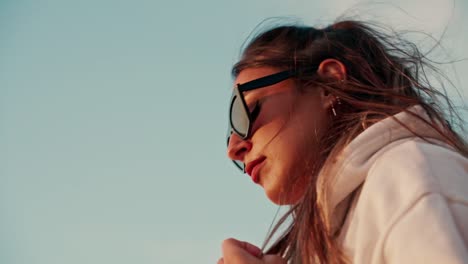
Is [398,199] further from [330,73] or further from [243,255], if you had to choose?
[330,73]

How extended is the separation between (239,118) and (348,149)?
1.04 m

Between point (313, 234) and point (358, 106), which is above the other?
point (358, 106)

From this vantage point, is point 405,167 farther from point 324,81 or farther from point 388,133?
point 324,81

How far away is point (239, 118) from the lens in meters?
3.14

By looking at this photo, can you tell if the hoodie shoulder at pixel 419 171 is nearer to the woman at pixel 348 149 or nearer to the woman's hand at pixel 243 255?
the woman at pixel 348 149

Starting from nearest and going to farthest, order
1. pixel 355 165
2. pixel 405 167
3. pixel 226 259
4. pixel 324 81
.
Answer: pixel 405 167
pixel 355 165
pixel 226 259
pixel 324 81

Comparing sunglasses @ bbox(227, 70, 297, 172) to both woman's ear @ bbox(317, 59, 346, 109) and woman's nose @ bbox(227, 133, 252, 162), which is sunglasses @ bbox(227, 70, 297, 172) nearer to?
woman's nose @ bbox(227, 133, 252, 162)

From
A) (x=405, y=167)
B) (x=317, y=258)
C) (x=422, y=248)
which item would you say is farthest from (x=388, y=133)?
(x=422, y=248)

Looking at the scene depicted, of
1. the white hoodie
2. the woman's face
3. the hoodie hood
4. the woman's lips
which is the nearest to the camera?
the white hoodie

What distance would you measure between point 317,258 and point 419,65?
5.48ft

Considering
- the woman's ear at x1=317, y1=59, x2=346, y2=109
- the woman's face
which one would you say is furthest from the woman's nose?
the woman's ear at x1=317, y1=59, x2=346, y2=109

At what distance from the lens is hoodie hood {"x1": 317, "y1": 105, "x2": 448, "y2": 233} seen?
82.4 inches

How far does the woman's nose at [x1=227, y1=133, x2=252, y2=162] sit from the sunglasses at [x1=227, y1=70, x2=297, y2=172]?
0.10ft

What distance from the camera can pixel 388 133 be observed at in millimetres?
2223
